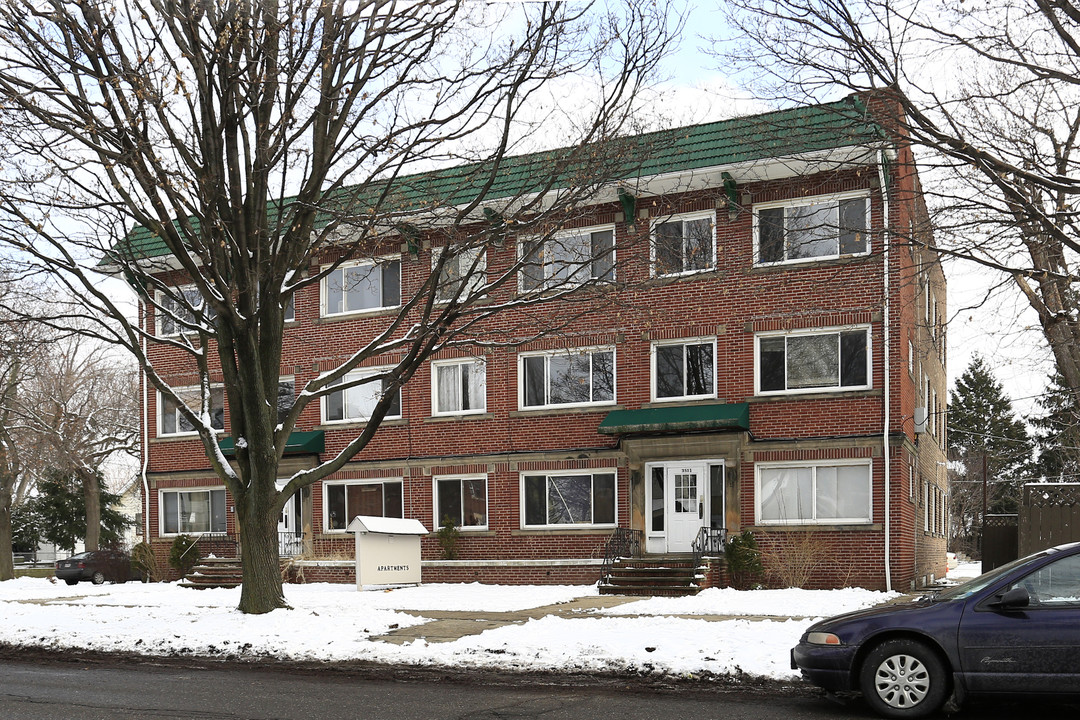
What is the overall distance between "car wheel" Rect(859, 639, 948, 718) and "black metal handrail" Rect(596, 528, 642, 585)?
625 inches

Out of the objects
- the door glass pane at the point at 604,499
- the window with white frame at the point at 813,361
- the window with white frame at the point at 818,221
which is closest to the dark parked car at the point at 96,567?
the door glass pane at the point at 604,499

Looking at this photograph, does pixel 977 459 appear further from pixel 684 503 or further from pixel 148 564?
pixel 148 564

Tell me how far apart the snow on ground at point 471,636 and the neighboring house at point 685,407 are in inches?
126

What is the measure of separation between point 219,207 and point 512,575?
13295 millimetres

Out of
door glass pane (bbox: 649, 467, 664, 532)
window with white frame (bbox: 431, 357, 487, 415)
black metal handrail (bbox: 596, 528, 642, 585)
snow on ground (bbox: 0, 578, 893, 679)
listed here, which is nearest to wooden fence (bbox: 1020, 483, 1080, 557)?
snow on ground (bbox: 0, 578, 893, 679)

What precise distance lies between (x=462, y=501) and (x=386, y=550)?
3241 millimetres

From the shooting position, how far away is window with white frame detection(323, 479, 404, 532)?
2883 centimetres

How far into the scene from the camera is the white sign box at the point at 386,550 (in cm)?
2389

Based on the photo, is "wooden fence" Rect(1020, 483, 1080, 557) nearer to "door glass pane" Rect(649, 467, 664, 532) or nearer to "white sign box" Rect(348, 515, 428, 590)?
"door glass pane" Rect(649, 467, 664, 532)

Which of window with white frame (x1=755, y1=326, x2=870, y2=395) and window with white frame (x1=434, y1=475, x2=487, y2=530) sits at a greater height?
window with white frame (x1=755, y1=326, x2=870, y2=395)

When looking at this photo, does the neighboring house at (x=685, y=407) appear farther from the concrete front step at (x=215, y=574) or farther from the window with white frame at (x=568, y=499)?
the concrete front step at (x=215, y=574)

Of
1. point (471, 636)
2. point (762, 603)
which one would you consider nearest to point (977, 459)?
point (762, 603)

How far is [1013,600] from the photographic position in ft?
28.1

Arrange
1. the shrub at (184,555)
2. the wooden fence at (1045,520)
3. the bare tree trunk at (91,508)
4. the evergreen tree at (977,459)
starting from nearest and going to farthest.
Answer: the wooden fence at (1045,520) < the shrub at (184,555) < the bare tree trunk at (91,508) < the evergreen tree at (977,459)
